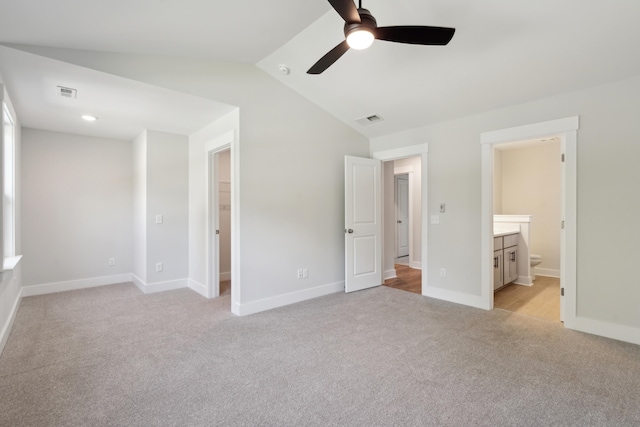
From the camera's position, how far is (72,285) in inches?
179

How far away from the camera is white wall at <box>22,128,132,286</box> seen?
Answer: 427 centimetres

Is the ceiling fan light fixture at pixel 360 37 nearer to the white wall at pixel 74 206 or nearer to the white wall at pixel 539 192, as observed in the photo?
the white wall at pixel 74 206

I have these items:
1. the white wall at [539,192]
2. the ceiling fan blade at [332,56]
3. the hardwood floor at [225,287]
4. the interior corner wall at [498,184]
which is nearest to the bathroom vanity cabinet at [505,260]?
the white wall at [539,192]

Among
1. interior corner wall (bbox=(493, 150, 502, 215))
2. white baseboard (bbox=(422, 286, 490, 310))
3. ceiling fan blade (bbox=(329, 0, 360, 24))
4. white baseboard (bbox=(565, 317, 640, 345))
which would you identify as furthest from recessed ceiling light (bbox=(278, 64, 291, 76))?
interior corner wall (bbox=(493, 150, 502, 215))

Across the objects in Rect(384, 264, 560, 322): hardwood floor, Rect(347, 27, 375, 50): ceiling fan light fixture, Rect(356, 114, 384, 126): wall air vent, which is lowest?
Rect(384, 264, 560, 322): hardwood floor

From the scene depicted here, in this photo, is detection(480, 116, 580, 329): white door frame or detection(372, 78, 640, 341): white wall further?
detection(480, 116, 580, 329): white door frame

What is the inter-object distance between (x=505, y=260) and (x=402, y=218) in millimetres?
2871

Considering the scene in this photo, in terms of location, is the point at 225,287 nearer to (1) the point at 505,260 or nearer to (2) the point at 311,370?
(2) the point at 311,370

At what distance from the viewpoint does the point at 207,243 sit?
4.17 metres

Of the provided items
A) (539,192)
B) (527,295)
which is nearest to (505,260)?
(527,295)

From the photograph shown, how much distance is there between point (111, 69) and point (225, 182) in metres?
2.59

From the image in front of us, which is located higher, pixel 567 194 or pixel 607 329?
pixel 567 194

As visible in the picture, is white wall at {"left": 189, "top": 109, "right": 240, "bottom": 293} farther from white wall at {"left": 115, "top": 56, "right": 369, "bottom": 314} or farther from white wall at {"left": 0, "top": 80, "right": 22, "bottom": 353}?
white wall at {"left": 0, "top": 80, "right": 22, "bottom": 353}

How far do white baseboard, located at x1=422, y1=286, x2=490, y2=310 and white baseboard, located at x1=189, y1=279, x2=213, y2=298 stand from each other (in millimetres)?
2997
